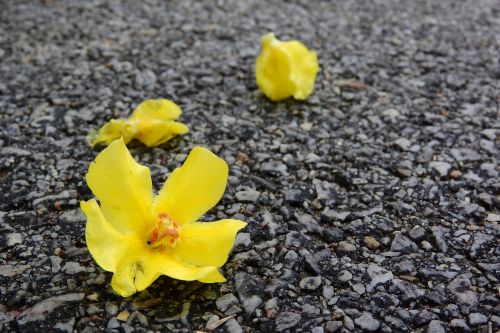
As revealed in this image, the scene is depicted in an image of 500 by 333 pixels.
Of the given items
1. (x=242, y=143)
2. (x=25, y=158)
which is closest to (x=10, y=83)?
(x=25, y=158)

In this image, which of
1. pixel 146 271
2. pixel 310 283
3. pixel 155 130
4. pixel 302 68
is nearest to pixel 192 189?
pixel 146 271

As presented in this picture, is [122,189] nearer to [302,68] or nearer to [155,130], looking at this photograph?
[155,130]

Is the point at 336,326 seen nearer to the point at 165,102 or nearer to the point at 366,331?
the point at 366,331

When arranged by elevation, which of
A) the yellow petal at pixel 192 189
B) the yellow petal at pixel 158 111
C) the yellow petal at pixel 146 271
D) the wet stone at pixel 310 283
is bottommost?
the wet stone at pixel 310 283

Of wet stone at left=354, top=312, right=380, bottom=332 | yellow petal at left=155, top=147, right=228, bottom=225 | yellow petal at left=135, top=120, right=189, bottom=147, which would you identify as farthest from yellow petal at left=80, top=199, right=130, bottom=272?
yellow petal at left=135, top=120, right=189, bottom=147

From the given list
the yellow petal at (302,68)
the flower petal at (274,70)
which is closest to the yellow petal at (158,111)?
the flower petal at (274,70)

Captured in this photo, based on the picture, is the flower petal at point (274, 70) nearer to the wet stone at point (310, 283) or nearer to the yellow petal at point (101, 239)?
the wet stone at point (310, 283)

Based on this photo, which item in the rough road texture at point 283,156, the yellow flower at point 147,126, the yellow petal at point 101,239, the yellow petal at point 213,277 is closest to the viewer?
the yellow petal at point 101,239
